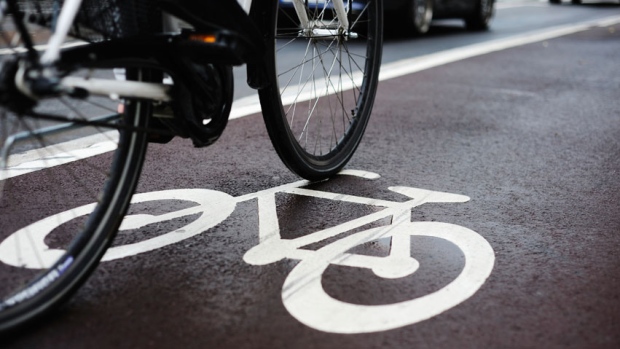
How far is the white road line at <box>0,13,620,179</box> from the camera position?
4.36 meters

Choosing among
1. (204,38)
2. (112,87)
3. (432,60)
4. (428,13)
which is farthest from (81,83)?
(428,13)

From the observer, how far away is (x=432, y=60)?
8906 mm

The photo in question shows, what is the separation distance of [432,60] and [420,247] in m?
6.10

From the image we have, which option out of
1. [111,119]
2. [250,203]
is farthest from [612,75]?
[111,119]

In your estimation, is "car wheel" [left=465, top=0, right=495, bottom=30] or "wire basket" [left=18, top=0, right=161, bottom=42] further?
"car wheel" [left=465, top=0, right=495, bottom=30]

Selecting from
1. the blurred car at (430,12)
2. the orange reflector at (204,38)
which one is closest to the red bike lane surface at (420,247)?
the orange reflector at (204,38)

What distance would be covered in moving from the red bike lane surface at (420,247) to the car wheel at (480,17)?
7613 mm

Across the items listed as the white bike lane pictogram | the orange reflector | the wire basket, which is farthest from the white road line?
the orange reflector

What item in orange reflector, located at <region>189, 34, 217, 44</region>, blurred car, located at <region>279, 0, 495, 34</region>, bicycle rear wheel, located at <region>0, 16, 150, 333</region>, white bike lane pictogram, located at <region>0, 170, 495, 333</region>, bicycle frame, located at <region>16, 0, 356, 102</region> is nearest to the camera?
bicycle frame, located at <region>16, 0, 356, 102</region>

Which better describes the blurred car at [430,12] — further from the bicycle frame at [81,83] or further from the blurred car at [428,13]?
the bicycle frame at [81,83]

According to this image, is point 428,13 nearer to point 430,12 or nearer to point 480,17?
point 430,12

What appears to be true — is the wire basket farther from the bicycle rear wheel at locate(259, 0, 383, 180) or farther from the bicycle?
the bicycle rear wheel at locate(259, 0, 383, 180)

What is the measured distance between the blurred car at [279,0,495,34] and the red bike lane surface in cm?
574

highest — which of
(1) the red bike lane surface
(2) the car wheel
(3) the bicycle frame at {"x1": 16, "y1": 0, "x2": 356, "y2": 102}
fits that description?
(3) the bicycle frame at {"x1": 16, "y1": 0, "x2": 356, "y2": 102}
